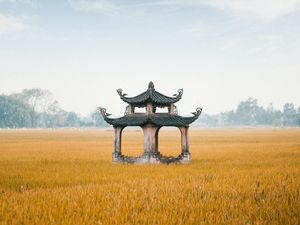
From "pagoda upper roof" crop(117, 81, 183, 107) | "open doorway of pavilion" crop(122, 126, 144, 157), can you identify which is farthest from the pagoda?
"open doorway of pavilion" crop(122, 126, 144, 157)

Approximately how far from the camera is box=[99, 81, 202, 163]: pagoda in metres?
23.5

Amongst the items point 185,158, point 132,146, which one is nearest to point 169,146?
point 132,146

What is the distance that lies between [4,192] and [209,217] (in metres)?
6.70

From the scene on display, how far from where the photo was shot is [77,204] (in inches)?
392

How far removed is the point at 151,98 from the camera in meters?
23.7

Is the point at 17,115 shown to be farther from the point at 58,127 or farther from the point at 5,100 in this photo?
the point at 58,127

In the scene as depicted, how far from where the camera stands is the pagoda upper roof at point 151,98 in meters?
23.9

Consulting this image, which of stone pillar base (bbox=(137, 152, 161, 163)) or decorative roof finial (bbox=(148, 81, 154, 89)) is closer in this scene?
stone pillar base (bbox=(137, 152, 161, 163))

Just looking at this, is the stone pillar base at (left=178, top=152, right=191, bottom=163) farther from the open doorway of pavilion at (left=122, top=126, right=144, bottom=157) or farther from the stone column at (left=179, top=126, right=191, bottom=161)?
the open doorway of pavilion at (left=122, top=126, right=144, bottom=157)

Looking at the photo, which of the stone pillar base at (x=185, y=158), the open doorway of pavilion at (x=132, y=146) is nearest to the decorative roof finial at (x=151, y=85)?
the stone pillar base at (x=185, y=158)

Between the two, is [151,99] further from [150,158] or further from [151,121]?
[150,158]

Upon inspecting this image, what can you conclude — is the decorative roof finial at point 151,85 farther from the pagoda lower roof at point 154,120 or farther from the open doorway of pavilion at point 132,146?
the open doorway of pavilion at point 132,146

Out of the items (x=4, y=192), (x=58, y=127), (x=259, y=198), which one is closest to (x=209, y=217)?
(x=259, y=198)

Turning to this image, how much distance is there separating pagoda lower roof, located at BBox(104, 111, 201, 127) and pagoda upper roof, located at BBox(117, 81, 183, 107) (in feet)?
2.06
